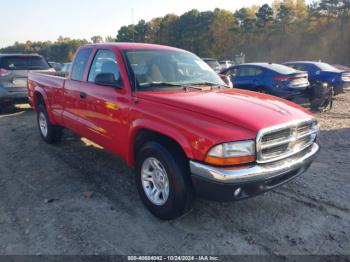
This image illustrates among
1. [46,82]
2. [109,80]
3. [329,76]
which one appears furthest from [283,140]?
[329,76]

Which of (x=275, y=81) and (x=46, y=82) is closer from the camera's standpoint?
(x=46, y=82)

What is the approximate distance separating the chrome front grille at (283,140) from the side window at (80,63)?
3.09 meters

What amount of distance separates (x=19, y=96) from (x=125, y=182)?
686cm

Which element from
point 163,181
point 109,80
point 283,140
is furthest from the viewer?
point 109,80

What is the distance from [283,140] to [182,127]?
3.43 ft

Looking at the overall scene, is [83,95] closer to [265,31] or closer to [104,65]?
[104,65]

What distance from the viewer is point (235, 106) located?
11.3ft

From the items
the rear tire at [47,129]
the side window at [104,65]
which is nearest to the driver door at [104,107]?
the side window at [104,65]

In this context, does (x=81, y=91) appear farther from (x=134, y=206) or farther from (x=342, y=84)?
(x=342, y=84)

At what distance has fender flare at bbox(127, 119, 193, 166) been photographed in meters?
3.13

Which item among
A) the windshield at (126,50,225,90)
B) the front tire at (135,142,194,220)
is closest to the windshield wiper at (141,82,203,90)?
the windshield at (126,50,225,90)

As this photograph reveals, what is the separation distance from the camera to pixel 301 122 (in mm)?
3488

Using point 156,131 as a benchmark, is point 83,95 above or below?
above

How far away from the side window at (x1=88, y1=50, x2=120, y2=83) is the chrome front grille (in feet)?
6.58
